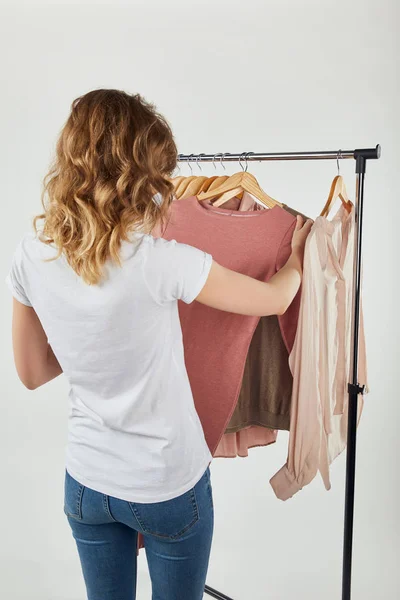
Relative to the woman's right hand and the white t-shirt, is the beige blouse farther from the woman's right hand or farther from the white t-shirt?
the white t-shirt

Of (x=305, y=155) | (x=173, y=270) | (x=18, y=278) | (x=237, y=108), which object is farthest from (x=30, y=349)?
(x=237, y=108)

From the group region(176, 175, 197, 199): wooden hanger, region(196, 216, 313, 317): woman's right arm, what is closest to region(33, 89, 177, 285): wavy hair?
region(196, 216, 313, 317): woman's right arm

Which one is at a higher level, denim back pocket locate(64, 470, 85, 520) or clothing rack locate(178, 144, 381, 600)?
clothing rack locate(178, 144, 381, 600)

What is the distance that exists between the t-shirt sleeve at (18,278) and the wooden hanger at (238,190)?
2.85 ft

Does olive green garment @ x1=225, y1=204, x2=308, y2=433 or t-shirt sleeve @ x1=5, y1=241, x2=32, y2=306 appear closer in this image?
t-shirt sleeve @ x1=5, y1=241, x2=32, y2=306

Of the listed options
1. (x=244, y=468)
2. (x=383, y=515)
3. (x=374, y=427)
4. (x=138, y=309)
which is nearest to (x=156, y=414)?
(x=138, y=309)

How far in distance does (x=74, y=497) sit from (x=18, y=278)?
57 centimetres

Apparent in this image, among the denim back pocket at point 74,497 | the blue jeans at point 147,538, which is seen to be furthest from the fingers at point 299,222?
the denim back pocket at point 74,497

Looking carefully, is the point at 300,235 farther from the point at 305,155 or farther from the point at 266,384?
the point at 266,384

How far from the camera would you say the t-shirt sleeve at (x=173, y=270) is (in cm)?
150

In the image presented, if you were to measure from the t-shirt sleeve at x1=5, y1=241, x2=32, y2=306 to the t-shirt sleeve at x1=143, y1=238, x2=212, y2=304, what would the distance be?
0.31 metres

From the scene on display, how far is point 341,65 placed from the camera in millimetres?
4398

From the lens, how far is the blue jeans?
1.69 metres

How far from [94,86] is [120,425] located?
3.60 m
